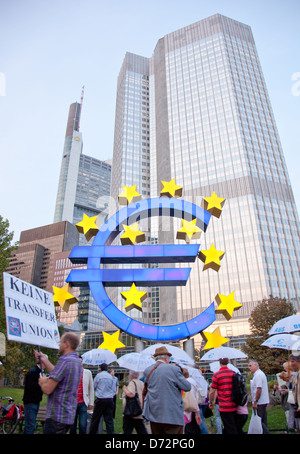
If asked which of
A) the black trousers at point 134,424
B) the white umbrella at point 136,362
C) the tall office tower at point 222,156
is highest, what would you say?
the tall office tower at point 222,156

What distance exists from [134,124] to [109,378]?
110032 millimetres

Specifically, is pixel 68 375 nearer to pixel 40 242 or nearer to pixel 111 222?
pixel 111 222

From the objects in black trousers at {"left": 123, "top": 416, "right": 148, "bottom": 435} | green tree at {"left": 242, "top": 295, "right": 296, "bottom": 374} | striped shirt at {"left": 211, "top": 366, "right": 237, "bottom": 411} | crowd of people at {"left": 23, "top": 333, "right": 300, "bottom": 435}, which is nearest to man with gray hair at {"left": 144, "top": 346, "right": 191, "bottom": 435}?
crowd of people at {"left": 23, "top": 333, "right": 300, "bottom": 435}

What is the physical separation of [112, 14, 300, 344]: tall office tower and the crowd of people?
210ft

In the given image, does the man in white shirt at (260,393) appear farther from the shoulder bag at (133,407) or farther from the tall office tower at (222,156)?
the tall office tower at (222,156)

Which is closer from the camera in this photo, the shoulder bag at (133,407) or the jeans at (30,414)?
the shoulder bag at (133,407)

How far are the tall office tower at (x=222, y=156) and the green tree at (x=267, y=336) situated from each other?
104 ft

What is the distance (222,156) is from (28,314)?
8822cm

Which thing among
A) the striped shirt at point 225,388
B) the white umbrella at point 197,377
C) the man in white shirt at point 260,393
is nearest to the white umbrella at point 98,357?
the white umbrella at point 197,377

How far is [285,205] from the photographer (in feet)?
281

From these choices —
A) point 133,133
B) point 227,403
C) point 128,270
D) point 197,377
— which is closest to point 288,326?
point 197,377

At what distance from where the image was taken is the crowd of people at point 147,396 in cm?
422
